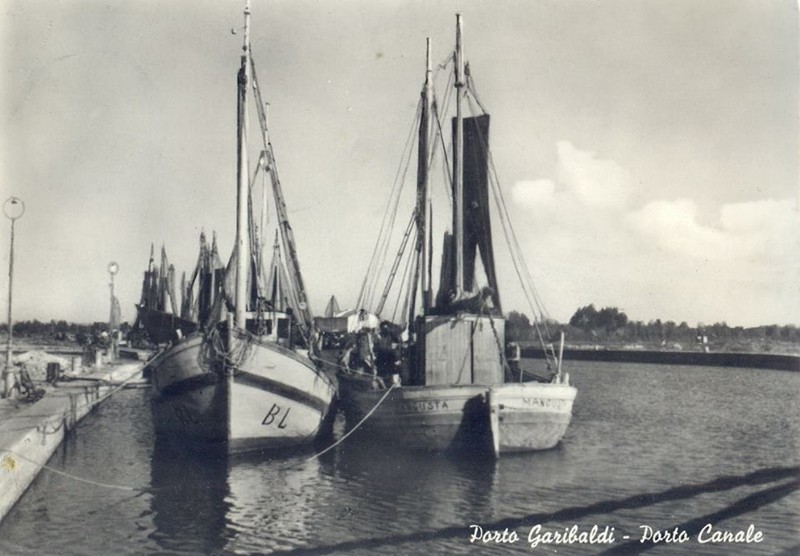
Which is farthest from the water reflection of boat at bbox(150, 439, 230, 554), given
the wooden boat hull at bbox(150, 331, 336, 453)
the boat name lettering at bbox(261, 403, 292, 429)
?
the boat name lettering at bbox(261, 403, 292, 429)

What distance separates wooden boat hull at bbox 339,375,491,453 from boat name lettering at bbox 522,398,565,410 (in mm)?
1134

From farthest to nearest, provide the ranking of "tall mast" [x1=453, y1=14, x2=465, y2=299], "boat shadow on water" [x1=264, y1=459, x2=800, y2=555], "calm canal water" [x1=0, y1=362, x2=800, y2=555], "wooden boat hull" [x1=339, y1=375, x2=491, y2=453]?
"tall mast" [x1=453, y1=14, x2=465, y2=299] → "wooden boat hull" [x1=339, y1=375, x2=491, y2=453] → "calm canal water" [x1=0, y1=362, x2=800, y2=555] → "boat shadow on water" [x1=264, y1=459, x2=800, y2=555]

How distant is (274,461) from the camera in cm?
1625

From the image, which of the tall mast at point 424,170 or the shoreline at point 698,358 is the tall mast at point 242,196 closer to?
the tall mast at point 424,170

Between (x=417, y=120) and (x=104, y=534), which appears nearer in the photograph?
(x=104, y=534)

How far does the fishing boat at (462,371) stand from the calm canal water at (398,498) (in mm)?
657

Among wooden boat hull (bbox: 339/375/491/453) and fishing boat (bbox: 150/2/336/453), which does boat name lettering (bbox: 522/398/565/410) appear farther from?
fishing boat (bbox: 150/2/336/453)

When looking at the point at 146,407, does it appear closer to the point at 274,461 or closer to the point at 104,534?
the point at 274,461

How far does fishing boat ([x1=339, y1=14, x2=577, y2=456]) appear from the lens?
1605 centimetres

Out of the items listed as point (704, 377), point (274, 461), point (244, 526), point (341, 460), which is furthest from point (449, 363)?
point (704, 377)

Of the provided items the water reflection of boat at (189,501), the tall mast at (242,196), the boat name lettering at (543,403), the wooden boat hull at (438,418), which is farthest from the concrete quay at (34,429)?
the boat name lettering at (543,403)

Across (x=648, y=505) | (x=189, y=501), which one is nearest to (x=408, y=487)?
(x=189, y=501)

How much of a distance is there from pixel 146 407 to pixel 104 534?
17.6 m

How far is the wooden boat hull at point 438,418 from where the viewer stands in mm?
15891
